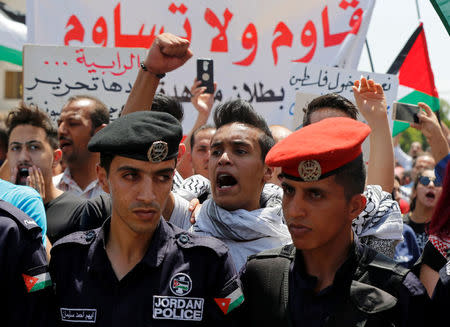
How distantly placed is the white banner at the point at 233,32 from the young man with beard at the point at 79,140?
169 centimetres

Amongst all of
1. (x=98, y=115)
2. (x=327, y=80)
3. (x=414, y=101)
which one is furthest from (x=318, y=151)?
(x=414, y=101)

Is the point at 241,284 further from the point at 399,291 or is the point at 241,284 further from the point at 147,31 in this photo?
the point at 147,31

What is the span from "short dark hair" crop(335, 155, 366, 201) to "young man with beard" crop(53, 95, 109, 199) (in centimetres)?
252

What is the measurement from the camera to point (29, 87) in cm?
526

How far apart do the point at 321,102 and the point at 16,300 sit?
6.12 ft

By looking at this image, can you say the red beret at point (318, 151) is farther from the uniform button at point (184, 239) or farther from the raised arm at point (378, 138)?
the raised arm at point (378, 138)

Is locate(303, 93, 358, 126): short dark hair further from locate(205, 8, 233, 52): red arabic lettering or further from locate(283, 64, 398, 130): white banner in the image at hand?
locate(205, 8, 233, 52): red arabic lettering

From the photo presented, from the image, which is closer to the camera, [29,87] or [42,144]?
[42,144]

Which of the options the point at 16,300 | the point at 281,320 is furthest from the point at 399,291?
the point at 16,300

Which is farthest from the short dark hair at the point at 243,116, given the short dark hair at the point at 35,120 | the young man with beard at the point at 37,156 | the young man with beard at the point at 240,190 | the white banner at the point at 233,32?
the white banner at the point at 233,32

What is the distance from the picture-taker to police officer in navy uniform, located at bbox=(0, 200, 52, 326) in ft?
7.22

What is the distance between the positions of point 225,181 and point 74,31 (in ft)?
12.9

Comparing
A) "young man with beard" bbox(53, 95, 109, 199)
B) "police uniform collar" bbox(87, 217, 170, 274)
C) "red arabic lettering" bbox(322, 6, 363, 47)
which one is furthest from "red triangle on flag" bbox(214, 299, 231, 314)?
"red arabic lettering" bbox(322, 6, 363, 47)

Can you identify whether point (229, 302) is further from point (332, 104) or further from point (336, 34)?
point (336, 34)
